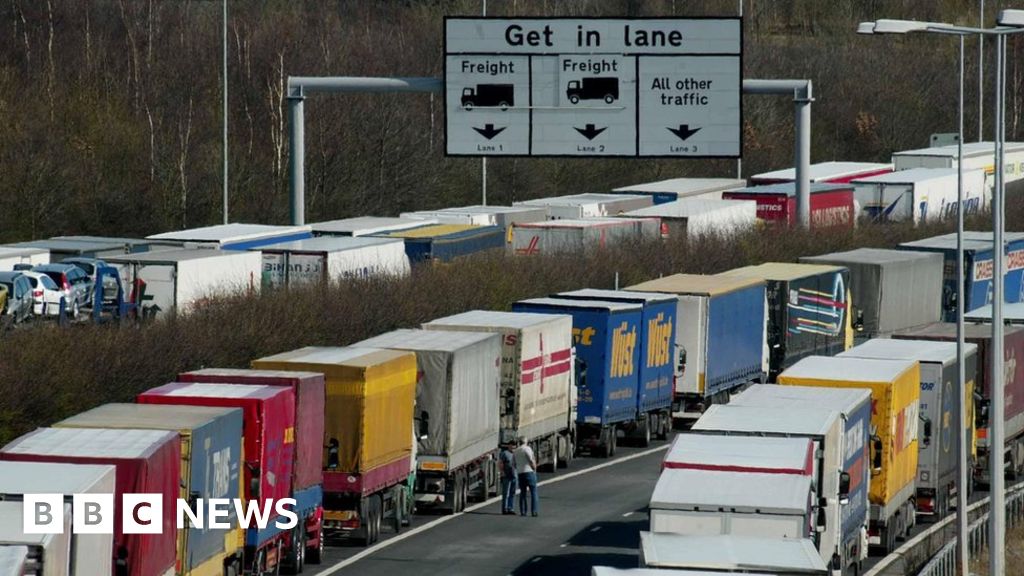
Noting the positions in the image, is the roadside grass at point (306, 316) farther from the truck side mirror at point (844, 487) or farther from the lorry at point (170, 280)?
the truck side mirror at point (844, 487)

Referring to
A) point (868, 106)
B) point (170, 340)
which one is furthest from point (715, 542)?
point (868, 106)

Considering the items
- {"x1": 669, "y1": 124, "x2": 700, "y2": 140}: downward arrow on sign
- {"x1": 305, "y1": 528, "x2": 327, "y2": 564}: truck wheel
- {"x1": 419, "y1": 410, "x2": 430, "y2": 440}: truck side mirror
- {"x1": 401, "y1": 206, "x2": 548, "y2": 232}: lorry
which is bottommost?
{"x1": 305, "y1": 528, "x2": 327, "y2": 564}: truck wheel

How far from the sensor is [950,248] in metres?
67.8

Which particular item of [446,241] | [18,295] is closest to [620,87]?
[18,295]

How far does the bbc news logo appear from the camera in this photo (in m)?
24.0

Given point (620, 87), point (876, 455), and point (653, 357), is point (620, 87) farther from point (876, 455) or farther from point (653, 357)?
point (876, 455)

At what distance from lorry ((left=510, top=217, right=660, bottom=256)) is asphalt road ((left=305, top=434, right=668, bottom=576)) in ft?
72.6

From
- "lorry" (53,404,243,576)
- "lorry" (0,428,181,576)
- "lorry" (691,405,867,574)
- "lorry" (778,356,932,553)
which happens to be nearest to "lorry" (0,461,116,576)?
"lorry" (0,428,181,576)

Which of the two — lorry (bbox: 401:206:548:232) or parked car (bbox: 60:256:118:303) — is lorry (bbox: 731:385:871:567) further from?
lorry (bbox: 401:206:548:232)

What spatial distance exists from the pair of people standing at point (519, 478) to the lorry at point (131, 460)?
12.6 m

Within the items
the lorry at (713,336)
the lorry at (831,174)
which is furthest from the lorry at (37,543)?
the lorry at (831,174)

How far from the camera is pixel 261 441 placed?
3091cm

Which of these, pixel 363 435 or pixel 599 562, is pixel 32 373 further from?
pixel 599 562

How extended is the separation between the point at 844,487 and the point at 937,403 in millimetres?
7399
